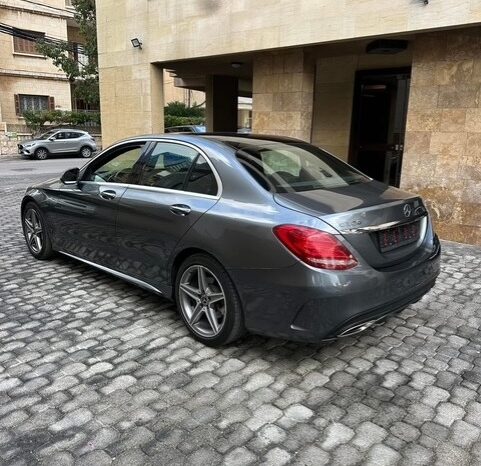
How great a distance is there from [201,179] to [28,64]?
3238cm

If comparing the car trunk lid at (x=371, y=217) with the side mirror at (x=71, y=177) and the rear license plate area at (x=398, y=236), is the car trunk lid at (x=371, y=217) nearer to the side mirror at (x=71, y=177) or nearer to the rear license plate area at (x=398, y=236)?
the rear license plate area at (x=398, y=236)

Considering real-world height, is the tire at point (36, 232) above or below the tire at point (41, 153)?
above

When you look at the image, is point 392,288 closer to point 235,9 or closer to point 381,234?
point 381,234

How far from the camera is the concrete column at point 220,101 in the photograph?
1495 cm

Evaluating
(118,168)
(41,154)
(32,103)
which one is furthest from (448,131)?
(32,103)

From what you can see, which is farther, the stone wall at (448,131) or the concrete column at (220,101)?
the concrete column at (220,101)

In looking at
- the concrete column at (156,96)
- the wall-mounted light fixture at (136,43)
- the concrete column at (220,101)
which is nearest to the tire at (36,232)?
the concrete column at (156,96)

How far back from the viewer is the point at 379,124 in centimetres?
1035

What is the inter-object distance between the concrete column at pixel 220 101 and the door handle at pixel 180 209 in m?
11.7

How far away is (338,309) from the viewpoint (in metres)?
2.96

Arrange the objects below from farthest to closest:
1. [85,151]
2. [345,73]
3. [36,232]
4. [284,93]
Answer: [85,151] → [345,73] → [284,93] → [36,232]

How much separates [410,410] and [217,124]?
13682 mm

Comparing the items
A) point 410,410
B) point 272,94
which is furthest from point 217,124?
point 410,410

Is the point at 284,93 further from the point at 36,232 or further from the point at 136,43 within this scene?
the point at 36,232
